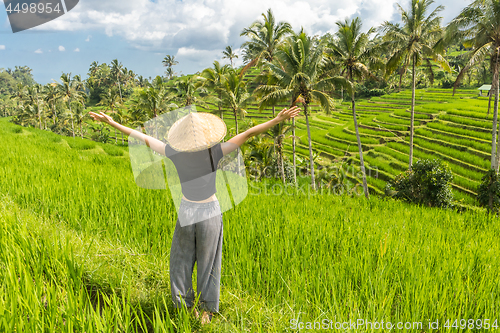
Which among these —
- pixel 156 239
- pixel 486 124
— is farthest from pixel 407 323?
pixel 486 124

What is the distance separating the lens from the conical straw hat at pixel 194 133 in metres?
1.57

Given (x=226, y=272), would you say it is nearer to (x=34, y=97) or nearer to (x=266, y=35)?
(x=266, y=35)

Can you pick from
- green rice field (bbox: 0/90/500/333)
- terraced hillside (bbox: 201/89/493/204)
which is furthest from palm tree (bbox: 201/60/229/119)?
green rice field (bbox: 0/90/500/333)

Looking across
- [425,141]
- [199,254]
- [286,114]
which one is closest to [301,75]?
[286,114]

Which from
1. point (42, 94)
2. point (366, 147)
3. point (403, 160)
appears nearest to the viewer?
point (403, 160)

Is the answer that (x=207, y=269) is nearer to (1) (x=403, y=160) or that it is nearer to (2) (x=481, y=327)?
(2) (x=481, y=327)

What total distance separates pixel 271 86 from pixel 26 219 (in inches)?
554

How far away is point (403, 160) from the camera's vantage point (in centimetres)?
2136

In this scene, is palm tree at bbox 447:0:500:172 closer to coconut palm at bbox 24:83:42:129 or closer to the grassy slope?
the grassy slope

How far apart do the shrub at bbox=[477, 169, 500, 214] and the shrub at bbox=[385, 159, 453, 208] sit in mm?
2243

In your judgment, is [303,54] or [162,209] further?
[303,54]

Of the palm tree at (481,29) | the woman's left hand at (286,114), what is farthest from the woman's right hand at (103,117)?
the palm tree at (481,29)

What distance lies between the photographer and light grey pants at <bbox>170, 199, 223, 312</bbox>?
1668 millimetres

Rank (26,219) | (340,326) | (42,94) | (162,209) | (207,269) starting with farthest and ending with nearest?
(42,94) → (162,209) → (26,219) → (207,269) → (340,326)
